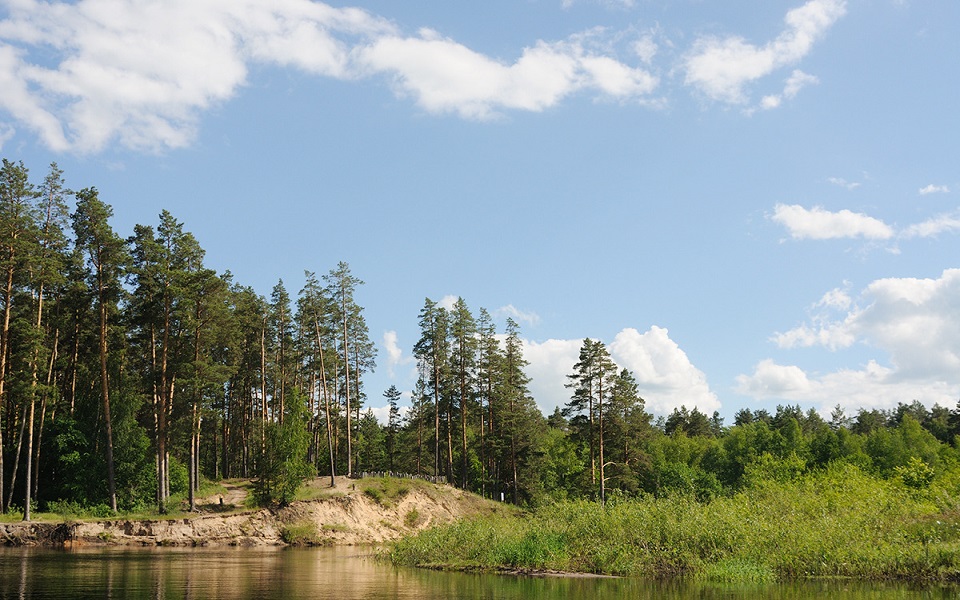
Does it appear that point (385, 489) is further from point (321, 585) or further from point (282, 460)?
point (321, 585)

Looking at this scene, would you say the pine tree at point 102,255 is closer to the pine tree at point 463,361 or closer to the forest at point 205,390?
the forest at point 205,390

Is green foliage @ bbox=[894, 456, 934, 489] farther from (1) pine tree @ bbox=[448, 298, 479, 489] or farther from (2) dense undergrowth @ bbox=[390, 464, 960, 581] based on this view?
(1) pine tree @ bbox=[448, 298, 479, 489]

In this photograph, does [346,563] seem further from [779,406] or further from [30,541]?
[779,406]

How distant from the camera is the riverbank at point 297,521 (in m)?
49.8

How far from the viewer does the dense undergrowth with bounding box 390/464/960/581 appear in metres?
30.6

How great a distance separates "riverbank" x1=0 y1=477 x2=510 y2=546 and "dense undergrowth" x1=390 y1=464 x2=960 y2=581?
24.9 meters

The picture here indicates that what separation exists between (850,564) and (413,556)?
22.1 metres

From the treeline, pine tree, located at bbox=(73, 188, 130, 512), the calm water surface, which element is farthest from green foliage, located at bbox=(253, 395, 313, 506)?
the calm water surface

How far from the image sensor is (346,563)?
40906 mm

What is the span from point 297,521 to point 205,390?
14.1m

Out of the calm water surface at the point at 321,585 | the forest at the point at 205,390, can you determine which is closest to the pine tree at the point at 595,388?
the forest at the point at 205,390

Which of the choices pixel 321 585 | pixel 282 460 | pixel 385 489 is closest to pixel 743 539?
pixel 321 585

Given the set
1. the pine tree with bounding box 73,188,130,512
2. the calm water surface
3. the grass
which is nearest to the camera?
the calm water surface

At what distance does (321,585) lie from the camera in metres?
27.9
